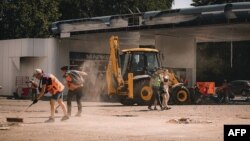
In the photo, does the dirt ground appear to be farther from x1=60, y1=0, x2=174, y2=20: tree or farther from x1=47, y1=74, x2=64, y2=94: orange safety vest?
x1=60, y1=0, x2=174, y2=20: tree

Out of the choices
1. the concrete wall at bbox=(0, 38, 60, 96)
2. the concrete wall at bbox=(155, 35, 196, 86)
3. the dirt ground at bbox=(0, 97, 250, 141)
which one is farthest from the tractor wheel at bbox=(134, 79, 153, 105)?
the concrete wall at bbox=(155, 35, 196, 86)

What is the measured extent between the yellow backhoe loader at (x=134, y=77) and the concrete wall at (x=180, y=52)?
1217cm

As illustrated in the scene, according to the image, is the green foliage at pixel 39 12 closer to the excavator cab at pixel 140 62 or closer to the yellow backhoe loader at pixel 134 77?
the yellow backhoe loader at pixel 134 77

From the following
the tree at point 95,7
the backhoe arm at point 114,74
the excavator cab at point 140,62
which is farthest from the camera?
the tree at point 95,7

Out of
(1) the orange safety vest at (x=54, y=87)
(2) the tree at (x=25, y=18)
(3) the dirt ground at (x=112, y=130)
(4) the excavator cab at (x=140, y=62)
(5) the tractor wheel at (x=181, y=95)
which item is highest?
(2) the tree at (x=25, y=18)

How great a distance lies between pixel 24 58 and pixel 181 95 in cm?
1548

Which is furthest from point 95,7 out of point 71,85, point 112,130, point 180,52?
point 112,130

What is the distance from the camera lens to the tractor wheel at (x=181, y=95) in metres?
27.8

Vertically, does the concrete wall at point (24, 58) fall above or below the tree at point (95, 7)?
below

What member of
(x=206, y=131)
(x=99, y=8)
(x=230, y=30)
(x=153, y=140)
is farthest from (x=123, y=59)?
(x=99, y=8)

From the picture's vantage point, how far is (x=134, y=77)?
88.0ft

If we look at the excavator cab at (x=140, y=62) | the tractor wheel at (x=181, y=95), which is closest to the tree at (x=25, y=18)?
the excavator cab at (x=140, y=62)

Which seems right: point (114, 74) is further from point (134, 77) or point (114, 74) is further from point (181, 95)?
point (181, 95)

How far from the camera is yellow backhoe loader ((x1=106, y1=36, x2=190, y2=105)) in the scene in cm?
2680
